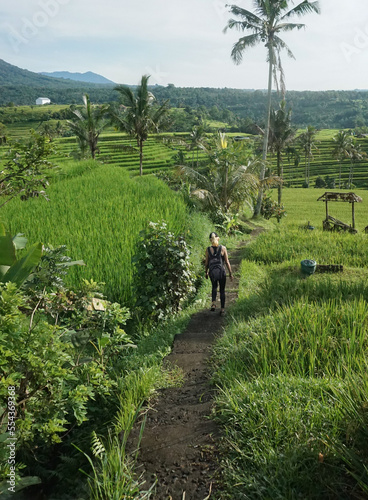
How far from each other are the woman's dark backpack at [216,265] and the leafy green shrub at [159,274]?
15.7 inches

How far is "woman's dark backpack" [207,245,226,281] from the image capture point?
511 cm

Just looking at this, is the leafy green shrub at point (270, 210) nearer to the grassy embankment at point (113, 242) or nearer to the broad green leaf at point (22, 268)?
the grassy embankment at point (113, 242)

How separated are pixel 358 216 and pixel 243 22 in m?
14.1

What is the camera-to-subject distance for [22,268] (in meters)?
3.26

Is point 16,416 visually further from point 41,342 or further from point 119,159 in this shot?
point 119,159

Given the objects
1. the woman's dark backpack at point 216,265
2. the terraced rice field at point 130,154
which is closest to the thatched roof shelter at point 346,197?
the woman's dark backpack at point 216,265

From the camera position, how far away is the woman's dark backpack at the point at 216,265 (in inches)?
201

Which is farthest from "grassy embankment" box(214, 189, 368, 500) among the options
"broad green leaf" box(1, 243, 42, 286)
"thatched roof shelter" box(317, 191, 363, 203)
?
"thatched roof shelter" box(317, 191, 363, 203)

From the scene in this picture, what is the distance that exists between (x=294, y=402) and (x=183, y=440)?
779mm

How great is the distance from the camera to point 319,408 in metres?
2.41

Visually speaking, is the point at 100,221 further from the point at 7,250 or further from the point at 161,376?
the point at 161,376

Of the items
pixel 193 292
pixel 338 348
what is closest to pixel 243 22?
pixel 193 292

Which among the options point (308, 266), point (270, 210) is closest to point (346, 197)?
point (270, 210)

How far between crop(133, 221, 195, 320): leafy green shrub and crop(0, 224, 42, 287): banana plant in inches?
75.7
